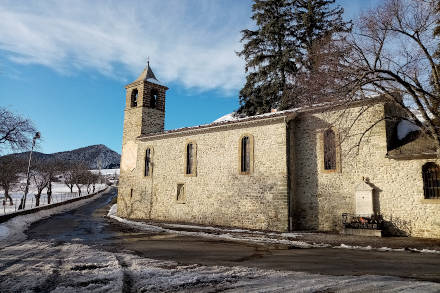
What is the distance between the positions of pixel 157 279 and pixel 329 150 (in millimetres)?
11719

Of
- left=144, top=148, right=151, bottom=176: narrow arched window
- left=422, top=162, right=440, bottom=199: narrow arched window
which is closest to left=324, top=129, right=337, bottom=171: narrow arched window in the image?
left=422, top=162, right=440, bottom=199: narrow arched window

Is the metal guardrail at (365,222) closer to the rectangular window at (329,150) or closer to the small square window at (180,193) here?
the rectangular window at (329,150)

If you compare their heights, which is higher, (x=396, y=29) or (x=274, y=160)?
(x=396, y=29)

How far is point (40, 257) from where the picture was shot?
7.98 metres

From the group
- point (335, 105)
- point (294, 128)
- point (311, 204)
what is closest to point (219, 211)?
point (311, 204)

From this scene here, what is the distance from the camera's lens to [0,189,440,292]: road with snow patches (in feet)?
17.4

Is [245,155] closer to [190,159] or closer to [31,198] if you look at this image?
[190,159]

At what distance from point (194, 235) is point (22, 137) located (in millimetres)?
11328

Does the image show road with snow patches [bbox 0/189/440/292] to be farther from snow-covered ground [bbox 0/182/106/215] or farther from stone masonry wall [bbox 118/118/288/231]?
snow-covered ground [bbox 0/182/106/215]

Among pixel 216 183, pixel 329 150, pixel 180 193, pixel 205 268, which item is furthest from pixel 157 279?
pixel 180 193

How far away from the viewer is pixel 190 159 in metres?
19.6

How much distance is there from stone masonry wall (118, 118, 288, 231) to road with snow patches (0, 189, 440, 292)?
5.30m

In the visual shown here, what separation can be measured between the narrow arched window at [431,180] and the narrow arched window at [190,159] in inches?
476

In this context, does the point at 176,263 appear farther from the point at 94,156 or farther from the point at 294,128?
the point at 94,156
